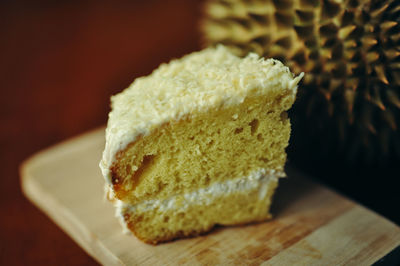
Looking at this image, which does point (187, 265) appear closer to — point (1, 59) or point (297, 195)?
point (297, 195)

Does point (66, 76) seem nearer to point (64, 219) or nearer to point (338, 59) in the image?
point (64, 219)

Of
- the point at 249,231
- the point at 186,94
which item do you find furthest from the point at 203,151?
the point at 249,231

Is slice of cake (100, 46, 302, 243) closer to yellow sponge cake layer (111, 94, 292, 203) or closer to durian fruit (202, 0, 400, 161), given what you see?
yellow sponge cake layer (111, 94, 292, 203)

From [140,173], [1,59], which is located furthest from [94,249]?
[1,59]

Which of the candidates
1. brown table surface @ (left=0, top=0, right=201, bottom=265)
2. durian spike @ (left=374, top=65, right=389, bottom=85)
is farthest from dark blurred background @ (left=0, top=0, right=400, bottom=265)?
durian spike @ (left=374, top=65, right=389, bottom=85)

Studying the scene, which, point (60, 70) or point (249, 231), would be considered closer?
point (249, 231)

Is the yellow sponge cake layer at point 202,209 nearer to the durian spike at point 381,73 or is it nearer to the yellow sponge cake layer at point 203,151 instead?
the yellow sponge cake layer at point 203,151
